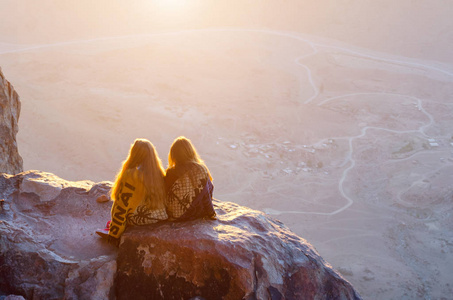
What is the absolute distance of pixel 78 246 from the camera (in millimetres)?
4359

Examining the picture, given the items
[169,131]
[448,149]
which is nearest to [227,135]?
[169,131]

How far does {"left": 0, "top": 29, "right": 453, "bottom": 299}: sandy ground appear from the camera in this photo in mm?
13461

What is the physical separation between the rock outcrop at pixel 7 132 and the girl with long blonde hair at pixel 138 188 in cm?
360

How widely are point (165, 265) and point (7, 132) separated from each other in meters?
4.68

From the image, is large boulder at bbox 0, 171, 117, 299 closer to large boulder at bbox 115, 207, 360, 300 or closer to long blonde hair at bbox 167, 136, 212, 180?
large boulder at bbox 115, 207, 360, 300

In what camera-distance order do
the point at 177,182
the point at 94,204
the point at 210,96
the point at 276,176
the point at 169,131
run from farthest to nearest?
the point at 210,96 < the point at 169,131 < the point at 276,176 < the point at 94,204 < the point at 177,182

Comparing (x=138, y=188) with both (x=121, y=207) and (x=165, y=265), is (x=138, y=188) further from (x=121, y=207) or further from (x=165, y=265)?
(x=165, y=265)

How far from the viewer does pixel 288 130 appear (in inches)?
821

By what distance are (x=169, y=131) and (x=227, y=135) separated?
9.39 ft

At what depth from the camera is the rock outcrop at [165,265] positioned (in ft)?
12.7

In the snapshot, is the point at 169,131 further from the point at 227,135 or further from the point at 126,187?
the point at 126,187

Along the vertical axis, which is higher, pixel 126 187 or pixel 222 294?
pixel 126 187

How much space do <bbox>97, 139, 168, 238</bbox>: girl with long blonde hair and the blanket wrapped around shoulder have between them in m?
0.12

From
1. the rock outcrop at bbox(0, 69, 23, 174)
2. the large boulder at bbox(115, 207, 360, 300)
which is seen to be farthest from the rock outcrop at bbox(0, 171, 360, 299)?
the rock outcrop at bbox(0, 69, 23, 174)
